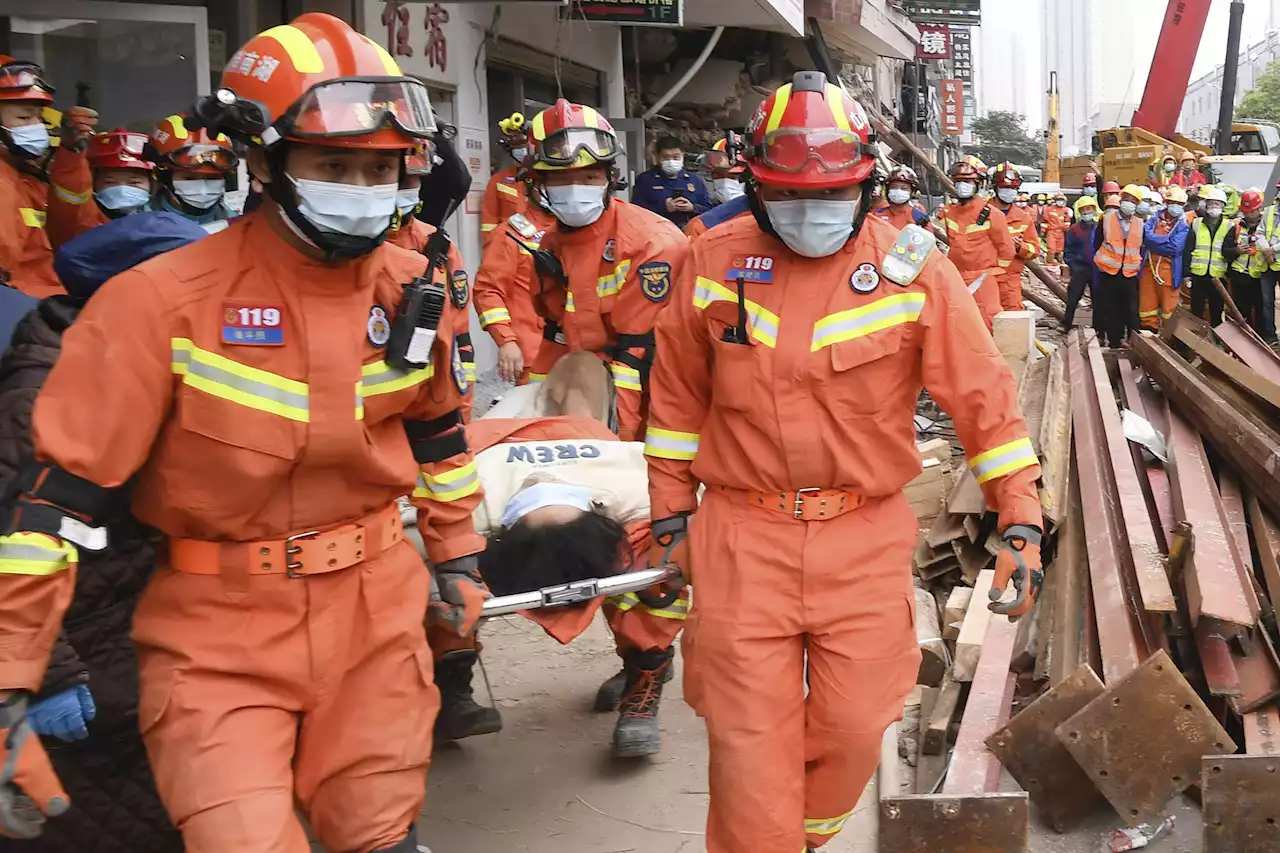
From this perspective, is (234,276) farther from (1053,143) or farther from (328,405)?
(1053,143)

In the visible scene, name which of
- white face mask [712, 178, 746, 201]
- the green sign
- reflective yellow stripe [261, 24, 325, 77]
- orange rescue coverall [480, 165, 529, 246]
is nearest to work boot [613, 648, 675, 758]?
reflective yellow stripe [261, 24, 325, 77]

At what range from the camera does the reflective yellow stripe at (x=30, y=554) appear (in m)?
2.14

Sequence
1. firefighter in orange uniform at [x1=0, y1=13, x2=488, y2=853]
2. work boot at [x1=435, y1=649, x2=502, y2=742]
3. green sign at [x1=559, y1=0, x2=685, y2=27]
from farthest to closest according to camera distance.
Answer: green sign at [x1=559, y1=0, x2=685, y2=27] < work boot at [x1=435, y1=649, x2=502, y2=742] < firefighter in orange uniform at [x1=0, y1=13, x2=488, y2=853]

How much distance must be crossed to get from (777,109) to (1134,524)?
10.3 feet

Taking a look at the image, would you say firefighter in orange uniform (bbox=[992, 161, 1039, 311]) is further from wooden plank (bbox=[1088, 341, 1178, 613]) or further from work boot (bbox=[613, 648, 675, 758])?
→ work boot (bbox=[613, 648, 675, 758])

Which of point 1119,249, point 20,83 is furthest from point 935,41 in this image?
point 20,83

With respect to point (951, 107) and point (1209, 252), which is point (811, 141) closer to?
point (1209, 252)

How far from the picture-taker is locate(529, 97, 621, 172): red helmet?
515cm

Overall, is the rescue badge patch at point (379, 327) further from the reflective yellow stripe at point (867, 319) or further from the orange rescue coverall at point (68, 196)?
the orange rescue coverall at point (68, 196)

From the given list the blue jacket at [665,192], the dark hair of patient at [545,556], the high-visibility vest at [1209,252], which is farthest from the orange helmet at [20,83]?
the high-visibility vest at [1209,252]

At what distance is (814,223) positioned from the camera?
3.03m

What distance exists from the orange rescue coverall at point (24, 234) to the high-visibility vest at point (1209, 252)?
45.4 feet

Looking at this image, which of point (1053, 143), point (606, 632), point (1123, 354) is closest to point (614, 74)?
point (1123, 354)

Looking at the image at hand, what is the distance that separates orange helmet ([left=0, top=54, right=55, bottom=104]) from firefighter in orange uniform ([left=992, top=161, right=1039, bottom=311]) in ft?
33.6
